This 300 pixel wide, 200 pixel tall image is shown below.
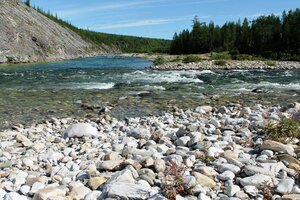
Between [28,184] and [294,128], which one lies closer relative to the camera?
[28,184]

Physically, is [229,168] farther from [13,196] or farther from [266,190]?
[13,196]

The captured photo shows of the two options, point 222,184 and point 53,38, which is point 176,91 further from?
point 53,38

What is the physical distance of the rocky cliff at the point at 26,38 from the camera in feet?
283

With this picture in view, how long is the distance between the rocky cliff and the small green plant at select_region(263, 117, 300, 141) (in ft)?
256

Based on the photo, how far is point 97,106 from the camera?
18594 millimetres

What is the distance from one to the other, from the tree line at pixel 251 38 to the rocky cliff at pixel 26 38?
38.6 m

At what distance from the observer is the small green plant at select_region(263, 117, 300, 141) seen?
8.86 metres

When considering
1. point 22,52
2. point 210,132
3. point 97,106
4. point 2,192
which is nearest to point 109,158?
point 2,192

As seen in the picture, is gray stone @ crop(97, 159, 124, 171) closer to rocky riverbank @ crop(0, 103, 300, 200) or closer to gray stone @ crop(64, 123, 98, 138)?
rocky riverbank @ crop(0, 103, 300, 200)

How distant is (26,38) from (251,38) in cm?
5766

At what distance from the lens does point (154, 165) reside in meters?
7.12

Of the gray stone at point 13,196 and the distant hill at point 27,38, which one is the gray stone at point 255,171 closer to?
the gray stone at point 13,196

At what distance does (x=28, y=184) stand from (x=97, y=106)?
11969mm

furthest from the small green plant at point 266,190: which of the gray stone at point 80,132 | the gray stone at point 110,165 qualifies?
the gray stone at point 80,132
